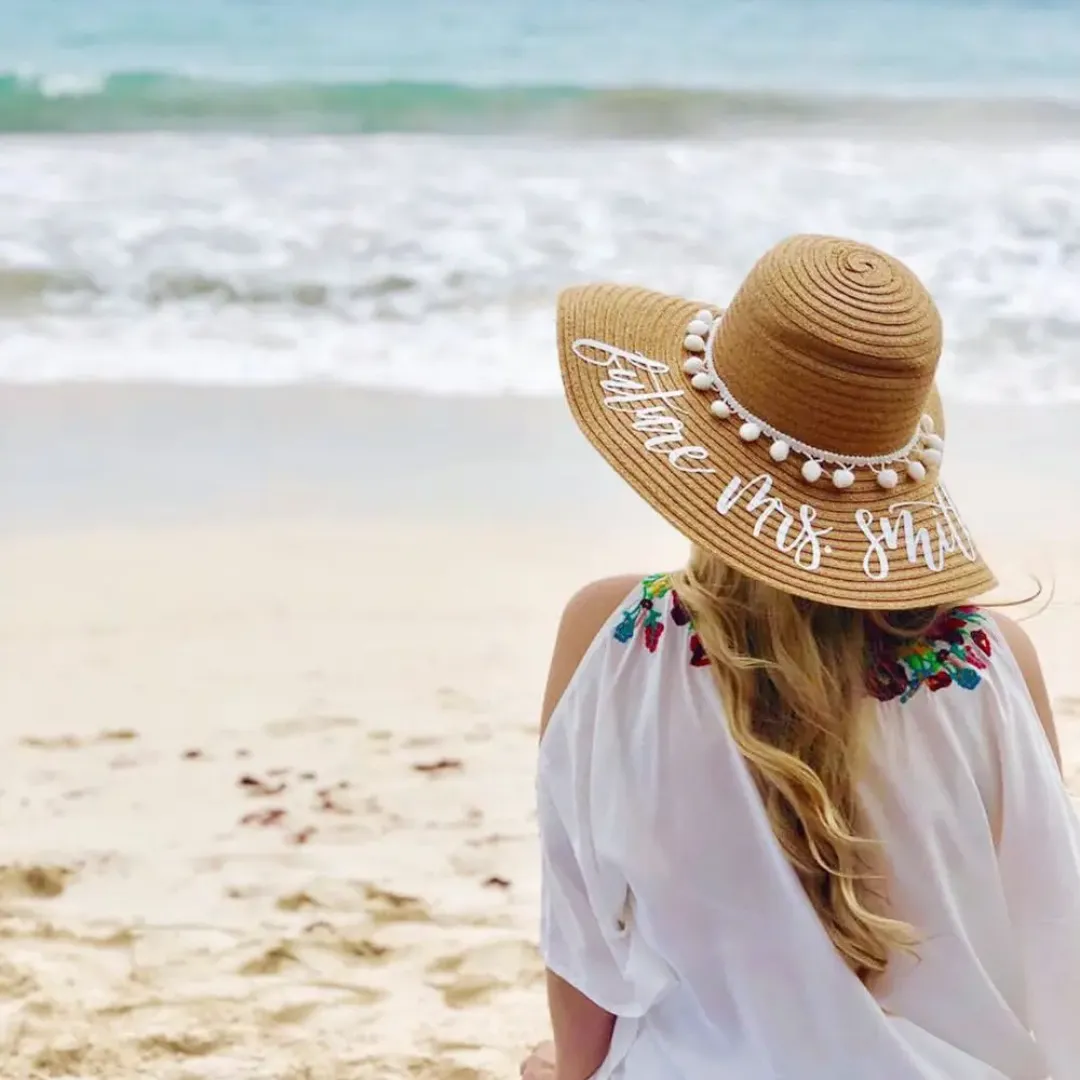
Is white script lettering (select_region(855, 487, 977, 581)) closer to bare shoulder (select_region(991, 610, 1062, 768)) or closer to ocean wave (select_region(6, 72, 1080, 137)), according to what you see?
bare shoulder (select_region(991, 610, 1062, 768))

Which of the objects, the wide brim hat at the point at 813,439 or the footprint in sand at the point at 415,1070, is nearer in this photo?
the wide brim hat at the point at 813,439

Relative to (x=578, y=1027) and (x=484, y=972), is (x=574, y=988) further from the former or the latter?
(x=484, y=972)

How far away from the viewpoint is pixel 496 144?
286 inches

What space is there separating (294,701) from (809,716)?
6.51 feet

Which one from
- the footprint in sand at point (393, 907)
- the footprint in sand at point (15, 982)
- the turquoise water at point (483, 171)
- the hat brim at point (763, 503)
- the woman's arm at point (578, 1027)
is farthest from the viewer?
the turquoise water at point (483, 171)

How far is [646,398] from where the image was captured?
3.78 feet

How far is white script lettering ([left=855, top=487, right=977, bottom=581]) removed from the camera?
1078 millimetres

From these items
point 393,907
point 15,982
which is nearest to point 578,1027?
point 393,907

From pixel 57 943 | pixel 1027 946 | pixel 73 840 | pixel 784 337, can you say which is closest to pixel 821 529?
pixel 784 337

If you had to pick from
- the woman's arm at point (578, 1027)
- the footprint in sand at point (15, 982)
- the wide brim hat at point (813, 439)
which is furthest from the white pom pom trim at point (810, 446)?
the footprint in sand at point (15, 982)

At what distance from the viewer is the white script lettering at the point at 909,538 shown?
1.08 metres

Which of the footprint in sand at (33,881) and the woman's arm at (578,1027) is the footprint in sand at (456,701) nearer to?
the footprint in sand at (33,881)

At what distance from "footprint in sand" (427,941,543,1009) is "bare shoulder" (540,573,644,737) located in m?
1.07

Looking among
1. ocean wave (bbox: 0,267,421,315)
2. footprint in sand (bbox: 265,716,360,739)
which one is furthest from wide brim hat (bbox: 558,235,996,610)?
ocean wave (bbox: 0,267,421,315)
